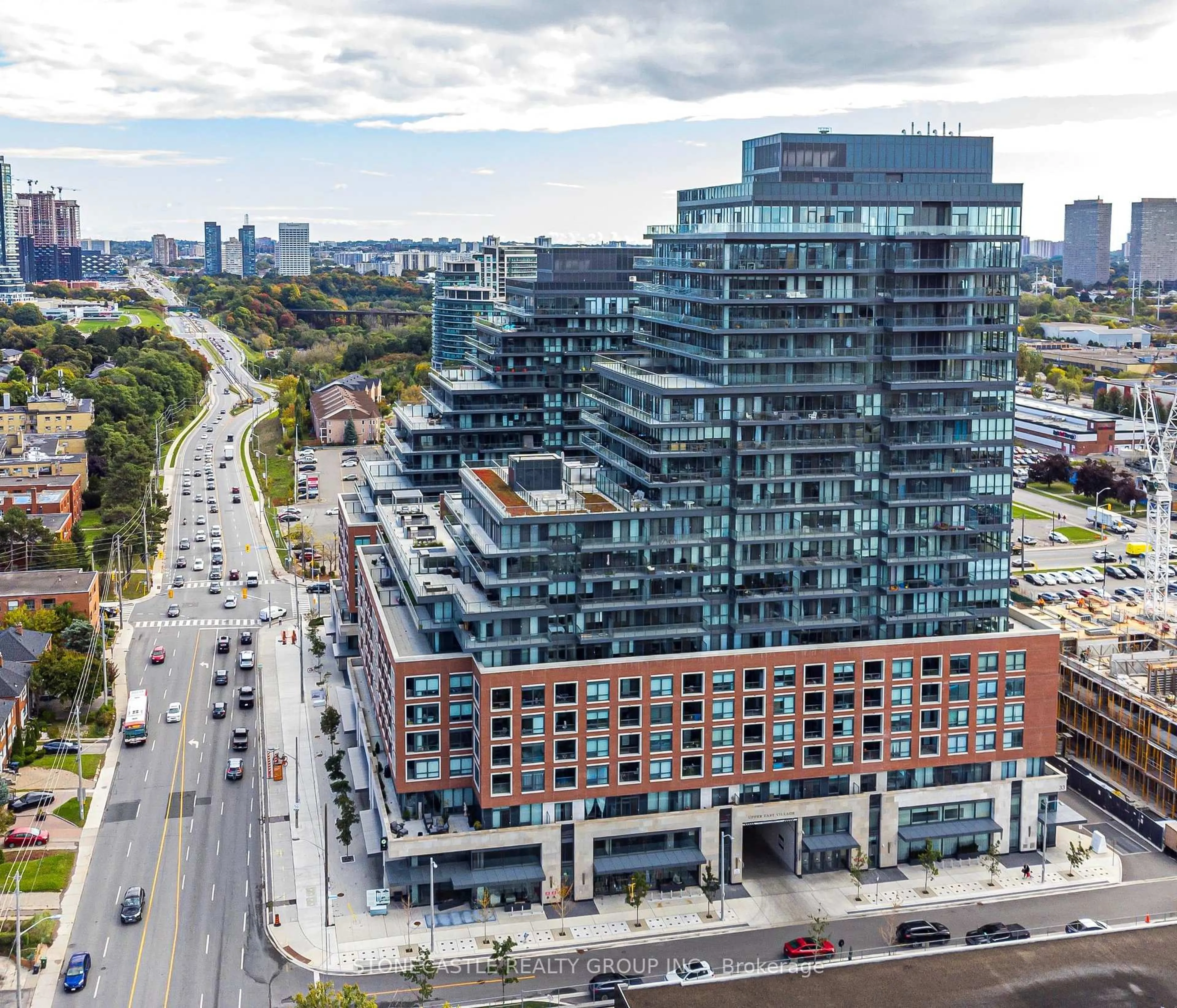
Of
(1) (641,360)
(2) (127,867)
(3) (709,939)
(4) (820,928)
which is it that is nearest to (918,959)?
(4) (820,928)

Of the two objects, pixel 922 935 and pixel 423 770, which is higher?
pixel 423 770

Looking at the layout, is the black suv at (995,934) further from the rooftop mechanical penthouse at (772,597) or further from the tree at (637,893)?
the tree at (637,893)

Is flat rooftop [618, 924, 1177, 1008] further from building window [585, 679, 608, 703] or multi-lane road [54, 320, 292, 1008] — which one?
multi-lane road [54, 320, 292, 1008]

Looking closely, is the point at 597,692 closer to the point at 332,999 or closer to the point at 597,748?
the point at 597,748

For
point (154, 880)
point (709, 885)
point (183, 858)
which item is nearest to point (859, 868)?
point (709, 885)

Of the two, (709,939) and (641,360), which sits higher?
(641,360)

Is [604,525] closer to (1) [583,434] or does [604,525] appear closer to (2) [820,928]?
(1) [583,434]

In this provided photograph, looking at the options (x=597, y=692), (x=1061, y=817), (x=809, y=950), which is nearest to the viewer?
(x=809, y=950)
